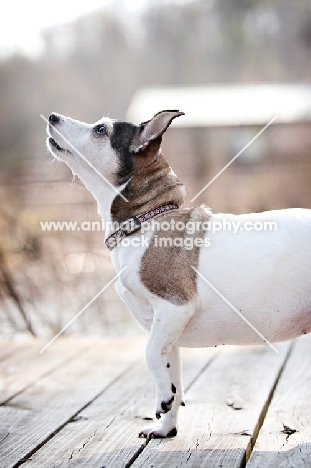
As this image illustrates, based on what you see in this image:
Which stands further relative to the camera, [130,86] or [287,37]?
[130,86]

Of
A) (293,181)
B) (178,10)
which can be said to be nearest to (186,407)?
(293,181)

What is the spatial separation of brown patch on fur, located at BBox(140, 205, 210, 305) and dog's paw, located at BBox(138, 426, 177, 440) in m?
0.63

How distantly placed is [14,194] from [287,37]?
35014 millimetres

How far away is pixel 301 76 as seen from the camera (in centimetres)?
4041

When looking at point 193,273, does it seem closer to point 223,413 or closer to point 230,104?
point 223,413

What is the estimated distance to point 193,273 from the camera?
349 cm

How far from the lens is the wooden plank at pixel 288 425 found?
10.1 feet

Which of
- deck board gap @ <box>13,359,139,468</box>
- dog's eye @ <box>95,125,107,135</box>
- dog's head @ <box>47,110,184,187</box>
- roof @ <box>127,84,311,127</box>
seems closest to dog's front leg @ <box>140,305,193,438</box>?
deck board gap @ <box>13,359,139,468</box>

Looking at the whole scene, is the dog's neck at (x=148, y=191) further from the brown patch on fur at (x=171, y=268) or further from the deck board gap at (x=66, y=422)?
the deck board gap at (x=66, y=422)

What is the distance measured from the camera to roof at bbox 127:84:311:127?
96.6 feet

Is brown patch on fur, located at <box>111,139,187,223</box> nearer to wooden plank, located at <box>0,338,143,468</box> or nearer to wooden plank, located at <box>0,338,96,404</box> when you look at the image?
wooden plank, located at <box>0,338,143,468</box>

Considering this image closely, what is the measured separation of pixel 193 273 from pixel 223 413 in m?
0.83

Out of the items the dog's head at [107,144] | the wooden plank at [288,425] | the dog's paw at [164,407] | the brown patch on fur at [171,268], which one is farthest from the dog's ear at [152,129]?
the wooden plank at [288,425]

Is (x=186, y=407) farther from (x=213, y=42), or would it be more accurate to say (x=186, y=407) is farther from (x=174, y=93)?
(x=213, y=42)
